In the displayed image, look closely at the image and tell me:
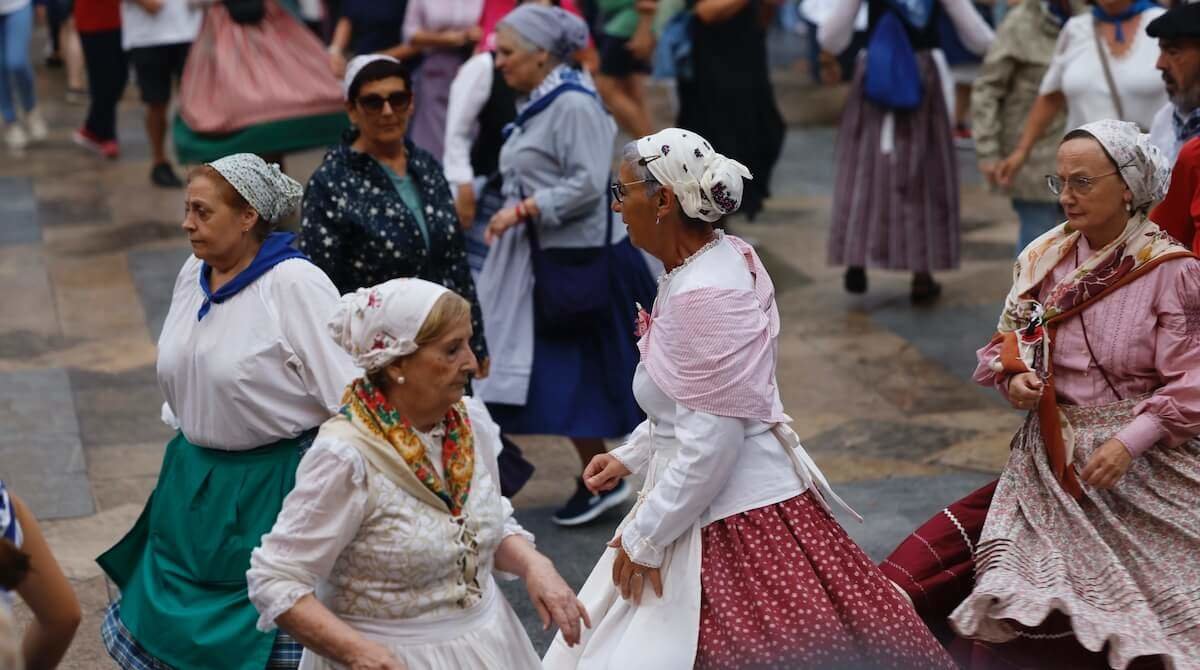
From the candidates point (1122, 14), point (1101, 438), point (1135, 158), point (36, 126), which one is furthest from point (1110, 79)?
point (36, 126)

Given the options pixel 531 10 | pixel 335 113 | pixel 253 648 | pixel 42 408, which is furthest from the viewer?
pixel 335 113

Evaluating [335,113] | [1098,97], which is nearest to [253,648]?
[1098,97]

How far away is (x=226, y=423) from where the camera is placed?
4.55 m

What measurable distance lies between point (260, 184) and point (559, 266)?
2.06 m

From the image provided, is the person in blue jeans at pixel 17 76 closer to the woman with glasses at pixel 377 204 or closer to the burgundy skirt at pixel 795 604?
the woman with glasses at pixel 377 204

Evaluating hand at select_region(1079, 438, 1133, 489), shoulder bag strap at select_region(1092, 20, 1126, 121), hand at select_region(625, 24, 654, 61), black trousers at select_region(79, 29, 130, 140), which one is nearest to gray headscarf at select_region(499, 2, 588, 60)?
shoulder bag strap at select_region(1092, 20, 1126, 121)

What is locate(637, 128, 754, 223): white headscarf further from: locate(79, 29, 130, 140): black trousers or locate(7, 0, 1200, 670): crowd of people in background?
locate(79, 29, 130, 140): black trousers

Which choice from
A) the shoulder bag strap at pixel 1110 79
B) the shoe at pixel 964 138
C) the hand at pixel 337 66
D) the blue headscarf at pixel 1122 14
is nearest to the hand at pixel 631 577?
the shoulder bag strap at pixel 1110 79

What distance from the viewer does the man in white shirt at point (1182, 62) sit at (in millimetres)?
5340

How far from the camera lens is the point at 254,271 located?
4570 millimetres

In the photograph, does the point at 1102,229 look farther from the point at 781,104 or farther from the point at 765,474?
the point at 781,104

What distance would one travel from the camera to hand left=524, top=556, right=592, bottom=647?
3.66m

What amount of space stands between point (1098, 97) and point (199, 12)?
18.8ft

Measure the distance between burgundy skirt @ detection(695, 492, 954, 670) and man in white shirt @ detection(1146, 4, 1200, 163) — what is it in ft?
6.54
